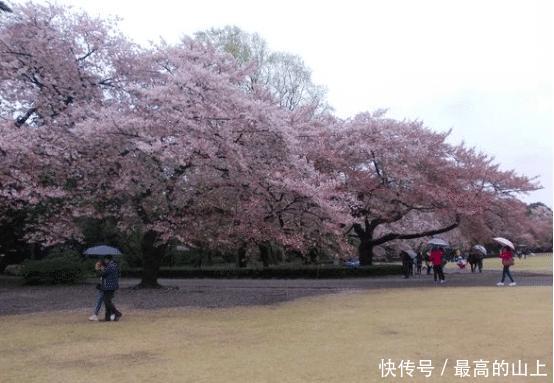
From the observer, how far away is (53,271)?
23203 mm

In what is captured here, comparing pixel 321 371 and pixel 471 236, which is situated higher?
pixel 471 236

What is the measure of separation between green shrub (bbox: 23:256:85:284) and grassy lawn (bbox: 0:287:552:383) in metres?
10.6

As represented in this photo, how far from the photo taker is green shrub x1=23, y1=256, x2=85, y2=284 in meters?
23.0

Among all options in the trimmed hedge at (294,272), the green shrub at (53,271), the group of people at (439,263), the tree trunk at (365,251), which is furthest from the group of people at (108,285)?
the tree trunk at (365,251)

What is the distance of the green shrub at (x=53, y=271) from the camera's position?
75.5 ft

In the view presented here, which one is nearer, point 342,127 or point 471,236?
point 342,127

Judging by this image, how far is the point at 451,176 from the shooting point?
2494cm

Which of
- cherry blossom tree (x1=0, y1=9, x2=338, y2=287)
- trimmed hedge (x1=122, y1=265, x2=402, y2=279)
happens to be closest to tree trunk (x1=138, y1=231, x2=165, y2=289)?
cherry blossom tree (x1=0, y1=9, x2=338, y2=287)

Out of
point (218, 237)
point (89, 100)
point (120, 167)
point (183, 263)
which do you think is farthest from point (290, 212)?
point (183, 263)

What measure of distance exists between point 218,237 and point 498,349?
10515 millimetres

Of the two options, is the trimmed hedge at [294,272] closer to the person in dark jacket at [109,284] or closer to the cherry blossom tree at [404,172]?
the cherry blossom tree at [404,172]

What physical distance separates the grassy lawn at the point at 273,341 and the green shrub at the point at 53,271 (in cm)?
1063

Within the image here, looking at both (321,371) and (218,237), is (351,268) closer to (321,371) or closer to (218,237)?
(218,237)

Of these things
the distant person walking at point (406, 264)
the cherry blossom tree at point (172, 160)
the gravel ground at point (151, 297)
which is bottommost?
the gravel ground at point (151, 297)
